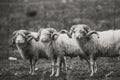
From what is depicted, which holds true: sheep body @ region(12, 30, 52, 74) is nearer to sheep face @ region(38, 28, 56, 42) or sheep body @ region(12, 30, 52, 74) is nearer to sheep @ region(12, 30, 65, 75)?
sheep @ region(12, 30, 65, 75)

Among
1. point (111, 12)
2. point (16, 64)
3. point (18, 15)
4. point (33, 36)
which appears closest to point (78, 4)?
point (111, 12)

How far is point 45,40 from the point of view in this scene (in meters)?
12.6

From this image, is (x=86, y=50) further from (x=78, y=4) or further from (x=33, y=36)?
(x=78, y=4)

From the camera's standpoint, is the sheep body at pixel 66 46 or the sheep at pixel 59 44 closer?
the sheep at pixel 59 44

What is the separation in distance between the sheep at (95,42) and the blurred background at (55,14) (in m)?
15.0

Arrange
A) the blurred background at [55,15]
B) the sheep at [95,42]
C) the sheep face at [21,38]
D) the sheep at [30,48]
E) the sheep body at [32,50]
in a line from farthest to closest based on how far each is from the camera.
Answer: the blurred background at [55,15], the sheep body at [32,50], the sheep at [30,48], the sheep face at [21,38], the sheep at [95,42]

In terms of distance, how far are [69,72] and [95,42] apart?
6.61 feet

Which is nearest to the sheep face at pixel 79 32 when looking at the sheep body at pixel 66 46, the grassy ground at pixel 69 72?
the sheep body at pixel 66 46

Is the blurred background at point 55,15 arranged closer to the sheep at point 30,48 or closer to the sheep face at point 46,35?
the sheep at point 30,48

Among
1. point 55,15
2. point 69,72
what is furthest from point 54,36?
point 55,15

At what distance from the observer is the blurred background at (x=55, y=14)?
101 feet

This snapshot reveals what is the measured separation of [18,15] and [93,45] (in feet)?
86.3

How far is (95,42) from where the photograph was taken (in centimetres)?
1259

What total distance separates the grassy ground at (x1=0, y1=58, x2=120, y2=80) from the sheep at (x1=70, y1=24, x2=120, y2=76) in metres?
0.65
